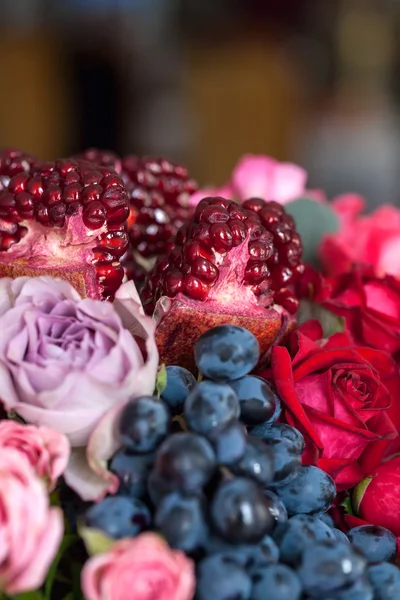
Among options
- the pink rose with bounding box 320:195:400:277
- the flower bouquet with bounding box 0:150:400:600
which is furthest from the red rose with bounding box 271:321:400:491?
the pink rose with bounding box 320:195:400:277

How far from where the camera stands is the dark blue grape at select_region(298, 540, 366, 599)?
345mm

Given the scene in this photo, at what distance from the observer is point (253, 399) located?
1.30 feet

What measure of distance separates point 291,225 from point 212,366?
6.8 inches

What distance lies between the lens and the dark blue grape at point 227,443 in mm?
354

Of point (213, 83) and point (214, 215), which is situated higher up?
point (214, 215)

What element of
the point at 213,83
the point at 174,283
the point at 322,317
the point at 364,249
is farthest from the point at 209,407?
the point at 213,83

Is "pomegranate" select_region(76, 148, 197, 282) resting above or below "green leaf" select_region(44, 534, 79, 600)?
above

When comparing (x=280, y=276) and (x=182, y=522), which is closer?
(x=182, y=522)

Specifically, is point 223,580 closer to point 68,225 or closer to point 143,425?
point 143,425

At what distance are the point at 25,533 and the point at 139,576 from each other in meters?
0.05

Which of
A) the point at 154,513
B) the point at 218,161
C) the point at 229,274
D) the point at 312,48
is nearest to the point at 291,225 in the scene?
the point at 229,274

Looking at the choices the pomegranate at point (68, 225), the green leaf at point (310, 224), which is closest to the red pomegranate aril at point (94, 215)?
the pomegranate at point (68, 225)

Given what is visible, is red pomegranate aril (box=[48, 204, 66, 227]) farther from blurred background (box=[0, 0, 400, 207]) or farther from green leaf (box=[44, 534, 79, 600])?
blurred background (box=[0, 0, 400, 207])

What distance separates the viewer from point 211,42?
111 inches
